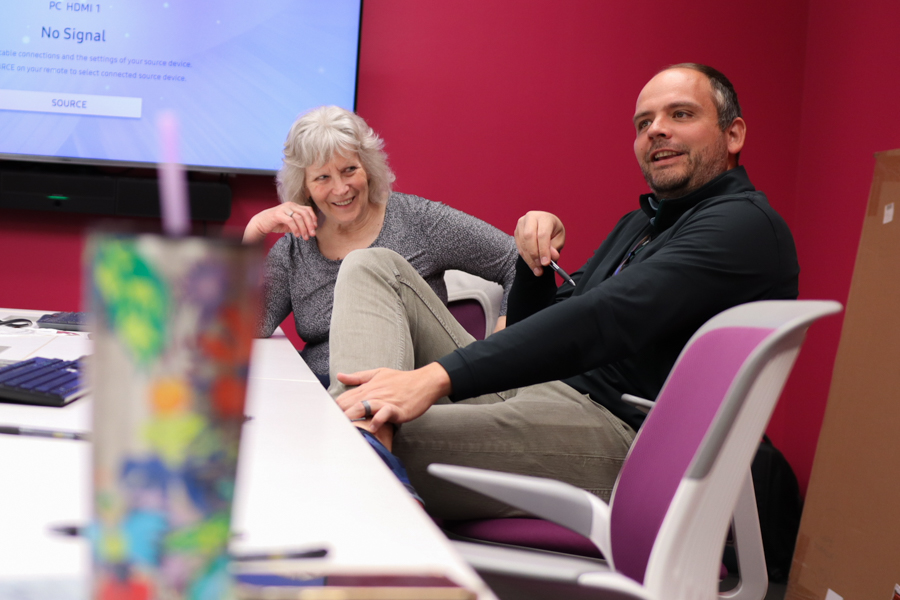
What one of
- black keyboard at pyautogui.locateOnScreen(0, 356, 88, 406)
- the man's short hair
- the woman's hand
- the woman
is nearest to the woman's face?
the woman

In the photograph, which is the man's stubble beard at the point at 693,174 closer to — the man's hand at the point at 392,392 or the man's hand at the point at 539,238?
the man's hand at the point at 539,238

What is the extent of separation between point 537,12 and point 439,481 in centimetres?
242

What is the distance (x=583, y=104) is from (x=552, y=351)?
2.15m

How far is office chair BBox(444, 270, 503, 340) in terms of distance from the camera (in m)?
2.25

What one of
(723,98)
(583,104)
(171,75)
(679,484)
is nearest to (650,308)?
(679,484)

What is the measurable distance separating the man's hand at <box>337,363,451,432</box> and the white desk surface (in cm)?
23

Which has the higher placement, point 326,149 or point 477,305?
point 326,149

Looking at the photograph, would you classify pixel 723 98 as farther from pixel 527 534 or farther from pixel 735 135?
pixel 527 534

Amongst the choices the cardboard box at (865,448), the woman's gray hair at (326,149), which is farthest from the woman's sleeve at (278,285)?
the cardboard box at (865,448)

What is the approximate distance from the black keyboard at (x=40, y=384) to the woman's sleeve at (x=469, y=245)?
132 centimetres

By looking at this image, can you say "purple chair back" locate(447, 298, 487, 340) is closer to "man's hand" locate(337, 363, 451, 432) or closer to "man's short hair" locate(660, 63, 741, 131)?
"man's short hair" locate(660, 63, 741, 131)

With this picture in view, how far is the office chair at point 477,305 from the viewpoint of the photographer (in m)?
2.25

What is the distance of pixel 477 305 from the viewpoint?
2.26 meters

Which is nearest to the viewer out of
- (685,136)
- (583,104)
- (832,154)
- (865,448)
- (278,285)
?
(685,136)
